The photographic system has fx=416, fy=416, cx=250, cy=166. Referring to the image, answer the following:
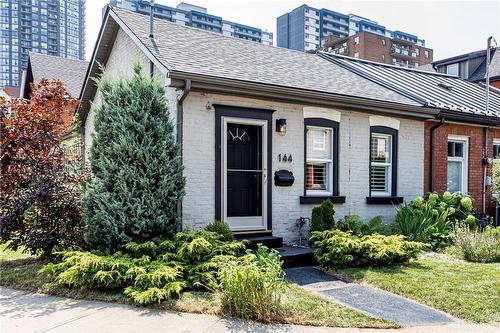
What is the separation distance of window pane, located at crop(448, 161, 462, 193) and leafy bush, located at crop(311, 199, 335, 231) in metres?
5.12

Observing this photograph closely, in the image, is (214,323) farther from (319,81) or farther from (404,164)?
(404,164)

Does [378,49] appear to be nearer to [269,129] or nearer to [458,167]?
[458,167]

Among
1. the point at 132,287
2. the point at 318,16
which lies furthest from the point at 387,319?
the point at 318,16

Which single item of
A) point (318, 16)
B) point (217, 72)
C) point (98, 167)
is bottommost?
point (98, 167)

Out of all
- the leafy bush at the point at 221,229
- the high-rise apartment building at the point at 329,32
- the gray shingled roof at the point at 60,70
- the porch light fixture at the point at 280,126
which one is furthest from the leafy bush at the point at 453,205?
the high-rise apartment building at the point at 329,32

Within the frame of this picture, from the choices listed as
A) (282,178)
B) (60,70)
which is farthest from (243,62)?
(60,70)

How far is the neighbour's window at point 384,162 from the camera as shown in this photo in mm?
9997

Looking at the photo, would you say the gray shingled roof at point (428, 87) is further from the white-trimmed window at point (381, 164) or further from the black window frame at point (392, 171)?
the white-trimmed window at point (381, 164)

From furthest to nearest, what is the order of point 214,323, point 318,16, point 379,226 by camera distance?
1. point 318,16
2. point 379,226
3. point 214,323

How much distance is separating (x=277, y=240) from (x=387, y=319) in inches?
138

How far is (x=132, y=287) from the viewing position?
5.23 m

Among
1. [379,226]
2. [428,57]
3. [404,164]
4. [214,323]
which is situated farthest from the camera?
[428,57]

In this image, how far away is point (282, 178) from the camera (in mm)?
8344

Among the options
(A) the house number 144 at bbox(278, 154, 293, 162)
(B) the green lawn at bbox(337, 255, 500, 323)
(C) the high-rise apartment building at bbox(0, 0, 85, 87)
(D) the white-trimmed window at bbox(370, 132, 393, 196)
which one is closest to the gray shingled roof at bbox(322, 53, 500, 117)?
(D) the white-trimmed window at bbox(370, 132, 393, 196)
